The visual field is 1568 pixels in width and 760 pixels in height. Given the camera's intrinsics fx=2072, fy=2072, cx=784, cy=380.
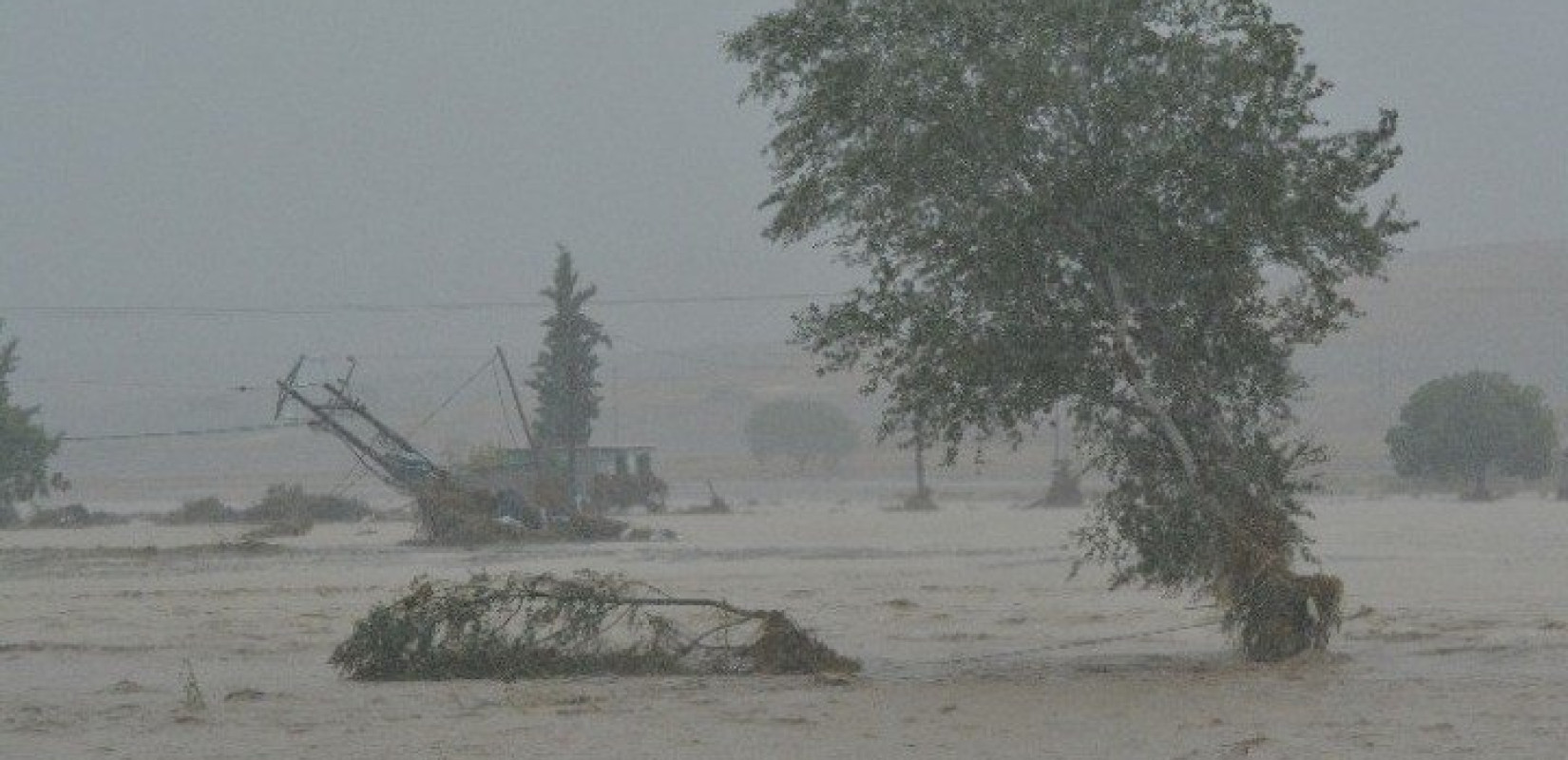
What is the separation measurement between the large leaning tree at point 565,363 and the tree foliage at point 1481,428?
→ 42.1 meters

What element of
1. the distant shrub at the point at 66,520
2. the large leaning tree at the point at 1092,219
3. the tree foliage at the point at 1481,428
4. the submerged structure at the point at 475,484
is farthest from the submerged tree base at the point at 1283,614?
the tree foliage at the point at 1481,428

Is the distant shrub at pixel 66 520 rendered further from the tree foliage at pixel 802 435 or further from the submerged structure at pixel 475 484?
the tree foliage at pixel 802 435

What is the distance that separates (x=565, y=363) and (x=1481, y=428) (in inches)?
1779

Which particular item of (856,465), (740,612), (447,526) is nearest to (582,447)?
(447,526)

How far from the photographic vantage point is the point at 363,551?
55.0 m

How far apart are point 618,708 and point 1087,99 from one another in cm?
743

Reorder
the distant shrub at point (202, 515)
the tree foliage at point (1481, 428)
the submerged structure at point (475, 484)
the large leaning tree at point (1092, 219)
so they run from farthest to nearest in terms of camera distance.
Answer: the tree foliage at point (1481, 428) < the distant shrub at point (202, 515) < the submerged structure at point (475, 484) < the large leaning tree at point (1092, 219)

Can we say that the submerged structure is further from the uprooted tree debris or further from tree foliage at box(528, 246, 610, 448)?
the uprooted tree debris

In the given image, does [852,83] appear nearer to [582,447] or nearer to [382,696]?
[382,696]

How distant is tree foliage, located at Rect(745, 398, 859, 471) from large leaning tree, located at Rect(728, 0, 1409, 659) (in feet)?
525

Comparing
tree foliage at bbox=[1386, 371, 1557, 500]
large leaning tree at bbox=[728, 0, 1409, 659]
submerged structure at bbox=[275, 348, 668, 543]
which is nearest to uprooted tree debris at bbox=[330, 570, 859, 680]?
large leaning tree at bbox=[728, 0, 1409, 659]

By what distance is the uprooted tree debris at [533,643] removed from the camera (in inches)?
819

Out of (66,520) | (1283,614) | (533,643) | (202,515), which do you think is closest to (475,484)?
(202,515)

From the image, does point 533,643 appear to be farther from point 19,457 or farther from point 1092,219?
point 19,457
